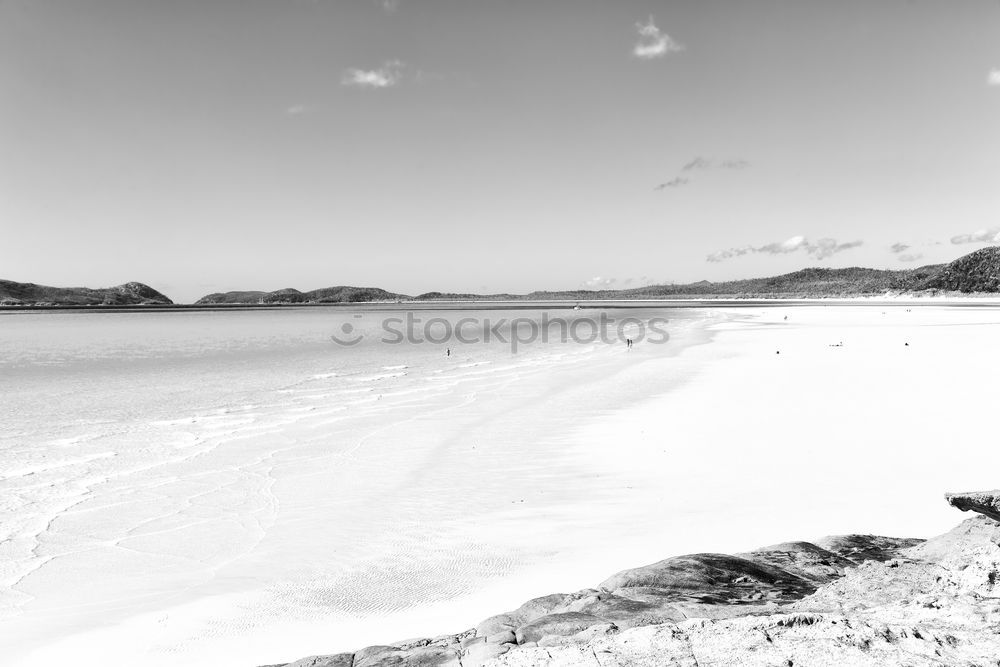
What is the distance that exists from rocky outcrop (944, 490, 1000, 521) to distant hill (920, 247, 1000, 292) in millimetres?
124177

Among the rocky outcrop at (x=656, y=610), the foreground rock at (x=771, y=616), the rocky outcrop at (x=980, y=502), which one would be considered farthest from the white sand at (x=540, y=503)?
the rocky outcrop at (x=980, y=502)

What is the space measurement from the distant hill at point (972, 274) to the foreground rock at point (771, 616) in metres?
125

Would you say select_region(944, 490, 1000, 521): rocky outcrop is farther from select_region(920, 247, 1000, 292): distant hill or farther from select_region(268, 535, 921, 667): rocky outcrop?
select_region(920, 247, 1000, 292): distant hill

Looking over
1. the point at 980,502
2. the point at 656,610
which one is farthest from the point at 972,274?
the point at 656,610

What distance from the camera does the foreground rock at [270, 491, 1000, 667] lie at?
9.13 feet

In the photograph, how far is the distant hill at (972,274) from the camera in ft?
340

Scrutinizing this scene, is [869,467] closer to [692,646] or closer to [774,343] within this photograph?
[692,646]

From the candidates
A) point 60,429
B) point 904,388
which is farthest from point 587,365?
point 60,429

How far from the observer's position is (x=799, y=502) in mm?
6809

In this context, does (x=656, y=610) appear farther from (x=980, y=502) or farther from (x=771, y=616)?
(x=980, y=502)

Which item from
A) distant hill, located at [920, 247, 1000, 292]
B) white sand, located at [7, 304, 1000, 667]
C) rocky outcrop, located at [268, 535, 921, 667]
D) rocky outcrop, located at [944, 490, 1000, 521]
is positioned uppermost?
distant hill, located at [920, 247, 1000, 292]

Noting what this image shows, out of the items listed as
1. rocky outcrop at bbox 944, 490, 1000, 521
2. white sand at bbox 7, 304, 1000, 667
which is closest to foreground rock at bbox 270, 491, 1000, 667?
rocky outcrop at bbox 944, 490, 1000, 521

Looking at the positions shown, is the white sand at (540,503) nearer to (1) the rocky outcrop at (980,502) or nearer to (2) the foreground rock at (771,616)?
(2) the foreground rock at (771,616)

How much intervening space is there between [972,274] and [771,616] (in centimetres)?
13926
